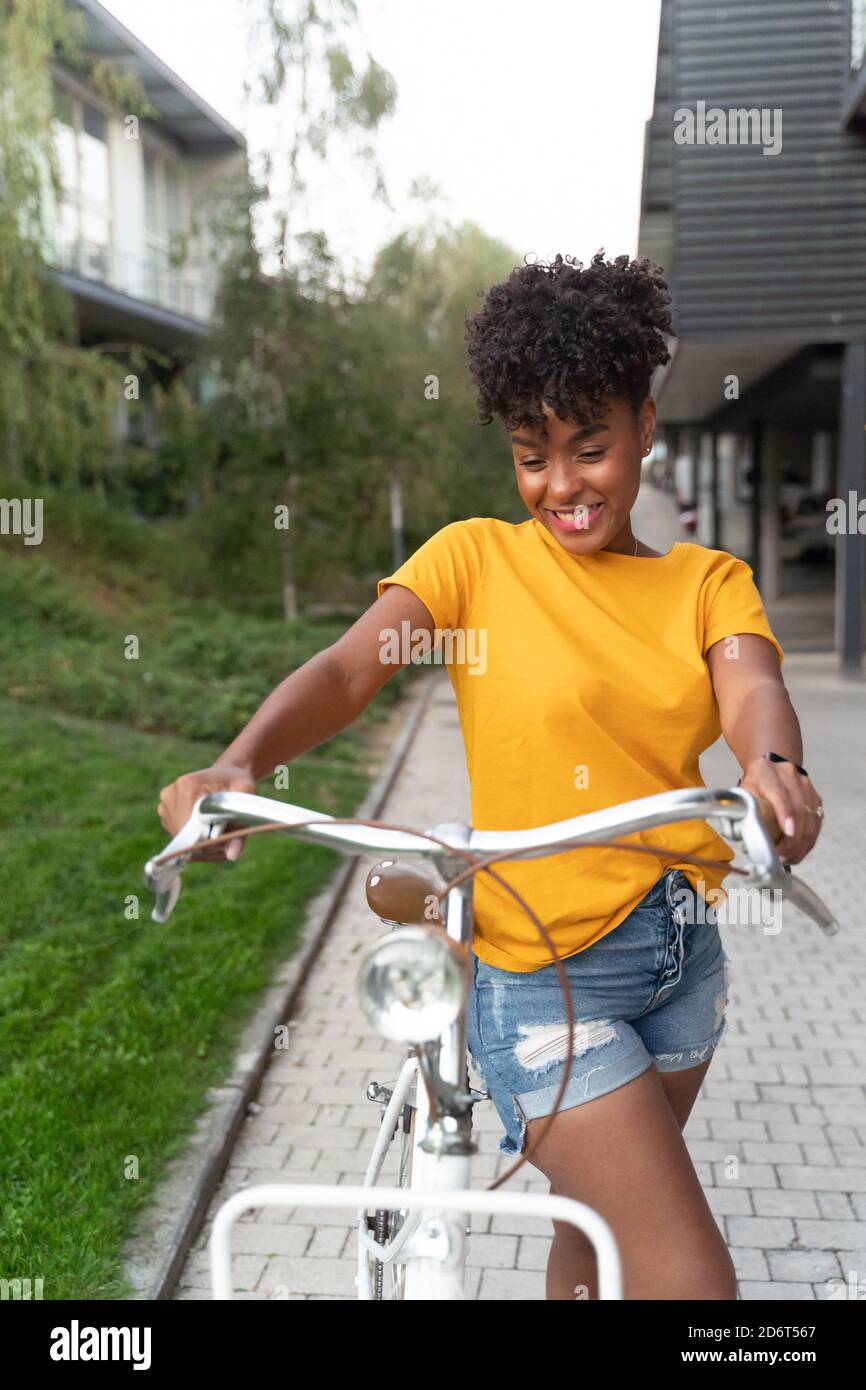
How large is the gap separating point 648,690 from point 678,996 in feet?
1.59

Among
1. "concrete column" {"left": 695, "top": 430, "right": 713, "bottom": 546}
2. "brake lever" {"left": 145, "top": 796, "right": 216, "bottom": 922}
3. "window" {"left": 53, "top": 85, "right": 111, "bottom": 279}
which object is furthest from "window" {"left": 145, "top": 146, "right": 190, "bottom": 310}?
"brake lever" {"left": 145, "top": 796, "right": 216, "bottom": 922}

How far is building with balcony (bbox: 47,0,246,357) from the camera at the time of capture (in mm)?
20609

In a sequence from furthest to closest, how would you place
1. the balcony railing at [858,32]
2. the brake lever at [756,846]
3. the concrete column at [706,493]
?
the concrete column at [706,493]
the balcony railing at [858,32]
the brake lever at [756,846]

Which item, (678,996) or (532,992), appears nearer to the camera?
(532,992)

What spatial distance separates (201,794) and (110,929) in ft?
13.9

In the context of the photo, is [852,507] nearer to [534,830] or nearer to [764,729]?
[764,729]

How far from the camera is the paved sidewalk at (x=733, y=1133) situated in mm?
3457

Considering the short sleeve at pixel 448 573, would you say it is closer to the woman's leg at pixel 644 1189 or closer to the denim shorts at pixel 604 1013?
the denim shorts at pixel 604 1013

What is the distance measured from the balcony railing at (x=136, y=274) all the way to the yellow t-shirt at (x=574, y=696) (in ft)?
63.5

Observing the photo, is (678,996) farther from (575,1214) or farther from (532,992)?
(575,1214)

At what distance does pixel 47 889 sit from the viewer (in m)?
6.02

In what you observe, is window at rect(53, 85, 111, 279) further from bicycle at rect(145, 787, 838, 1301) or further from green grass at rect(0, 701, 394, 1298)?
bicycle at rect(145, 787, 838, 1301)

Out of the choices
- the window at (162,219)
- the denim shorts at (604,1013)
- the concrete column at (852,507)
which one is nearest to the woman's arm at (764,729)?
the denim shorts at (604,1013)
